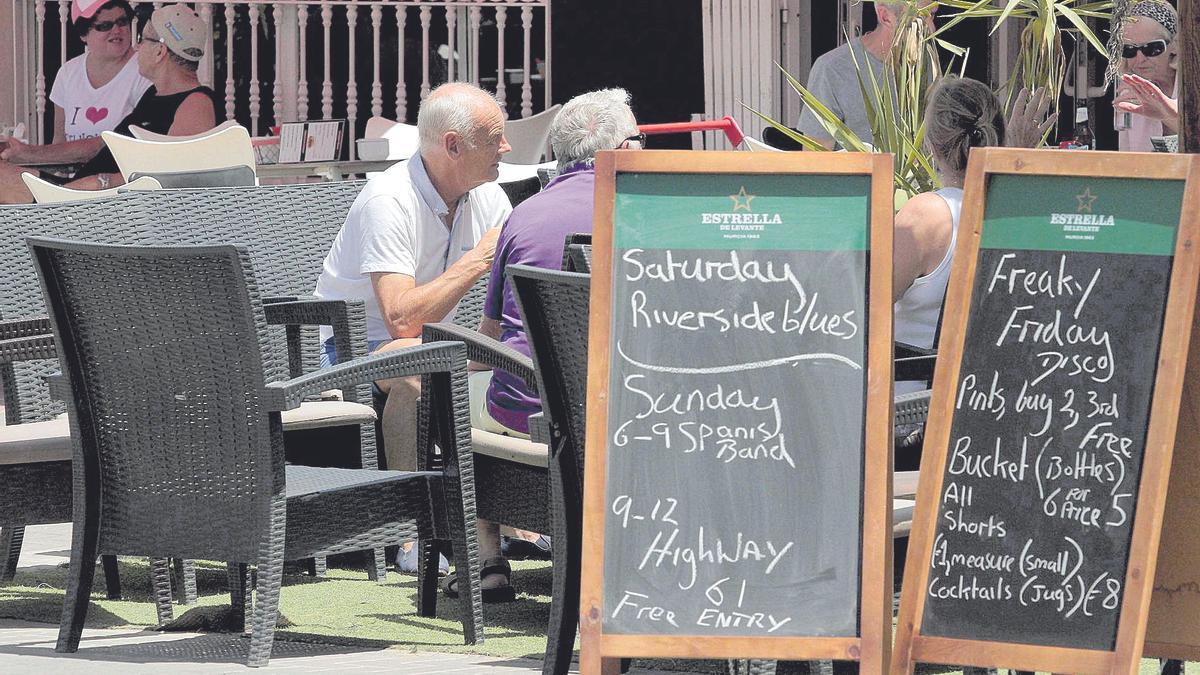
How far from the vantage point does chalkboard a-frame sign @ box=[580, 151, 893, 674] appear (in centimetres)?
286

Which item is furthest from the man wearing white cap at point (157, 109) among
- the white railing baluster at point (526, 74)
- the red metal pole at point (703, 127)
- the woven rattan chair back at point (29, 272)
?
the woven rattan chair back at point (29, 272)

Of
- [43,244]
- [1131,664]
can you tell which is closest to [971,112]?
[1131,664]

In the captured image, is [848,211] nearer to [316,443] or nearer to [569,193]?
[569,193]

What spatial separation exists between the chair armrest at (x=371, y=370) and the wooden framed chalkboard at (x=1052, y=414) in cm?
130

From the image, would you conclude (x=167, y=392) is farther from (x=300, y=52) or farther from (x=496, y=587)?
(x=300, y=52)

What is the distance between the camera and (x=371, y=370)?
12.5 ft

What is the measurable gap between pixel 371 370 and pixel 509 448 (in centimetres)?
40

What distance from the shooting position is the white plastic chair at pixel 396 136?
29.0 ft

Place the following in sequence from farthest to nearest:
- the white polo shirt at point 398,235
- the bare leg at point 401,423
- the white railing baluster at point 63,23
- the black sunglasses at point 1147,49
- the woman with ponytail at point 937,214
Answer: the white railing baluster at point 63,23, the black sunglasses at point 1147,49, the white polo shirt at point 398,235, the bare leg at point 401,423, the woman with ponytail at point 937,214

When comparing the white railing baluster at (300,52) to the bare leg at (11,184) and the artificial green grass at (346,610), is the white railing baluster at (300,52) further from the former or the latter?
the artificial green grass at (346,610)

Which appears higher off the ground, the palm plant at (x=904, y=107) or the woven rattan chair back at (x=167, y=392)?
the palm plant at (x=904, y=107)

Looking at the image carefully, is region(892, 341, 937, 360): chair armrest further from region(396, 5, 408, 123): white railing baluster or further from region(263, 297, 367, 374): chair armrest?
region(396, 5, 408, 123): white railing baluster

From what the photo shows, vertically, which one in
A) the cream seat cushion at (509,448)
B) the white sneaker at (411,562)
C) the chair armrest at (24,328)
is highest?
the chair armrest at (24,328)

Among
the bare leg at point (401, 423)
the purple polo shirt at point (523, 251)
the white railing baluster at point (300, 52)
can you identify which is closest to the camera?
the purple polo shirt at point (523, 251)
